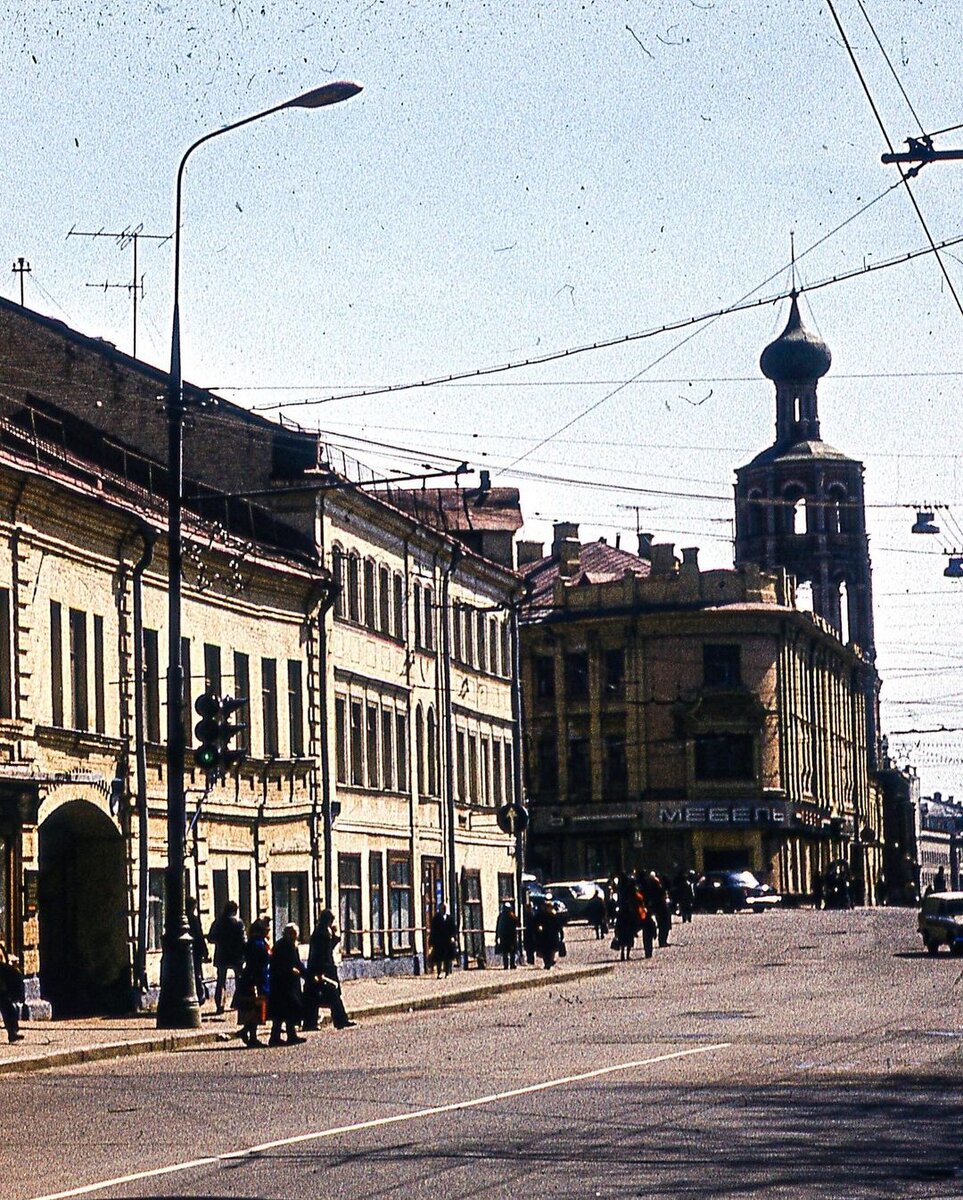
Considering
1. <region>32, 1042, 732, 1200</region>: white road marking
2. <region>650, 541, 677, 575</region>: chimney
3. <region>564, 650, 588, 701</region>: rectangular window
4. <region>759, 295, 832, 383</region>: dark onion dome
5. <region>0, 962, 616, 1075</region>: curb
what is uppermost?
<region>759, 295, 832, 383</region>: dark onion dome

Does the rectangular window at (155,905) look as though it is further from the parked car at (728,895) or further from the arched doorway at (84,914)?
the parked car at (728,895)

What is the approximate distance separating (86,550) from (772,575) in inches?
2876

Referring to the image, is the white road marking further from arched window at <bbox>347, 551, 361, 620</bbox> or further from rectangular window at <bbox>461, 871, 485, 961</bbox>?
rectangular window at <bbox>461, 871, 485, 961</bbox>

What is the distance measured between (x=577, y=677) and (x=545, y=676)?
63.7 inches

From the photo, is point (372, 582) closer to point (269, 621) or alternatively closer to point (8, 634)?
point (269, 621)

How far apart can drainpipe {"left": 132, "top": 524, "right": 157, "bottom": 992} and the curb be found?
147 inches

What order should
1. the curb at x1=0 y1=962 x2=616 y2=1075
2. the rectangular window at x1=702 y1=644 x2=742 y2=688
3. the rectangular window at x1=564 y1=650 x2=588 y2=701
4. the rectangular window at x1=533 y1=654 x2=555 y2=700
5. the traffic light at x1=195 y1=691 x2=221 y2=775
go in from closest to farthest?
the curb at x1=0 y1=962 x2=616 y2=1075
the traffic light at x1=195 y1=691 x2=221 y2=775
the rectangular window at x1=702 y1=644 x2=742 y2=688
the rectangular window at x1=564 y1=650 x2=588 y2=701
the rectangular window at x1=533 y1=654 x2=555 y2=700

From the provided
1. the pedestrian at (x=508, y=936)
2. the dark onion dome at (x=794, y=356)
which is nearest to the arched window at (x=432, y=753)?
Result: the pedestrian at (x=508, y=936)

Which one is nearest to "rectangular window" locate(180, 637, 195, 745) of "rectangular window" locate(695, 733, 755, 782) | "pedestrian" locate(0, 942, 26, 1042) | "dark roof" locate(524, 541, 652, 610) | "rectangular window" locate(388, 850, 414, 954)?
"pedestrian" locate(0, 942, 26, 1042)

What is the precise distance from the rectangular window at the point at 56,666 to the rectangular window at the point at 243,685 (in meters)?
7.47

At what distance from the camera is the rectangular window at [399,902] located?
5238cm

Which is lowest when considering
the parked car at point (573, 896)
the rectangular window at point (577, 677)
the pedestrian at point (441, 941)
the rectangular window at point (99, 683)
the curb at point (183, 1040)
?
the curb at point (183, 1040)

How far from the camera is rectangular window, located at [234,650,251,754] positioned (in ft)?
145

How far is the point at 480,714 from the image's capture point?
6238 cm
